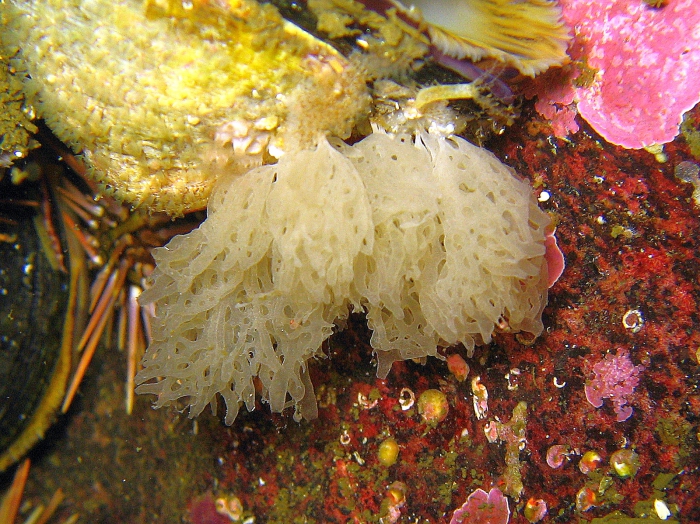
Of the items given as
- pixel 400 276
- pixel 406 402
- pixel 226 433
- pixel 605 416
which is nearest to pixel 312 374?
pixel 406 402

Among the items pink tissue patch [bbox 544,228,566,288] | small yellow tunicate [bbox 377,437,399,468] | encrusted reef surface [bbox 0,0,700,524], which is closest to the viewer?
encrusted reef surface [bbox 0,0,700,524]

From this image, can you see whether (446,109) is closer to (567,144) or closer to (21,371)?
(567,144)

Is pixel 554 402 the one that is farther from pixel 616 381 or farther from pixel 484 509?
pixel 484 509

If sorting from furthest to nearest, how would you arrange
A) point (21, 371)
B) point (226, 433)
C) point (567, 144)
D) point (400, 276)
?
point (226, 433) < point (21, 371) < point (567, 144) < point (400, 276)

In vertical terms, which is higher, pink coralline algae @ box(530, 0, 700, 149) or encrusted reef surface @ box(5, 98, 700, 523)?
pink coralline algae @ box(530, 0, 700, 149)

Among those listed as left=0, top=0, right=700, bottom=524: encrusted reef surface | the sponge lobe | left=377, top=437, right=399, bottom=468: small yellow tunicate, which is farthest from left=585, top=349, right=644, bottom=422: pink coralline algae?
left=377, top=437, right=399, bottom=468: small yellow tunicate

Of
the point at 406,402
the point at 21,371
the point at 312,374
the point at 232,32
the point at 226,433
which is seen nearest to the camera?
the point at 232,32

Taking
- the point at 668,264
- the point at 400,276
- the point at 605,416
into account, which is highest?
the point at 668,264

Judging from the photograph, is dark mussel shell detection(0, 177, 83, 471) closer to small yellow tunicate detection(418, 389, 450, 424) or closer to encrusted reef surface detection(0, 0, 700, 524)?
encrusted reef surface detection(0, 0, 700, 524)
